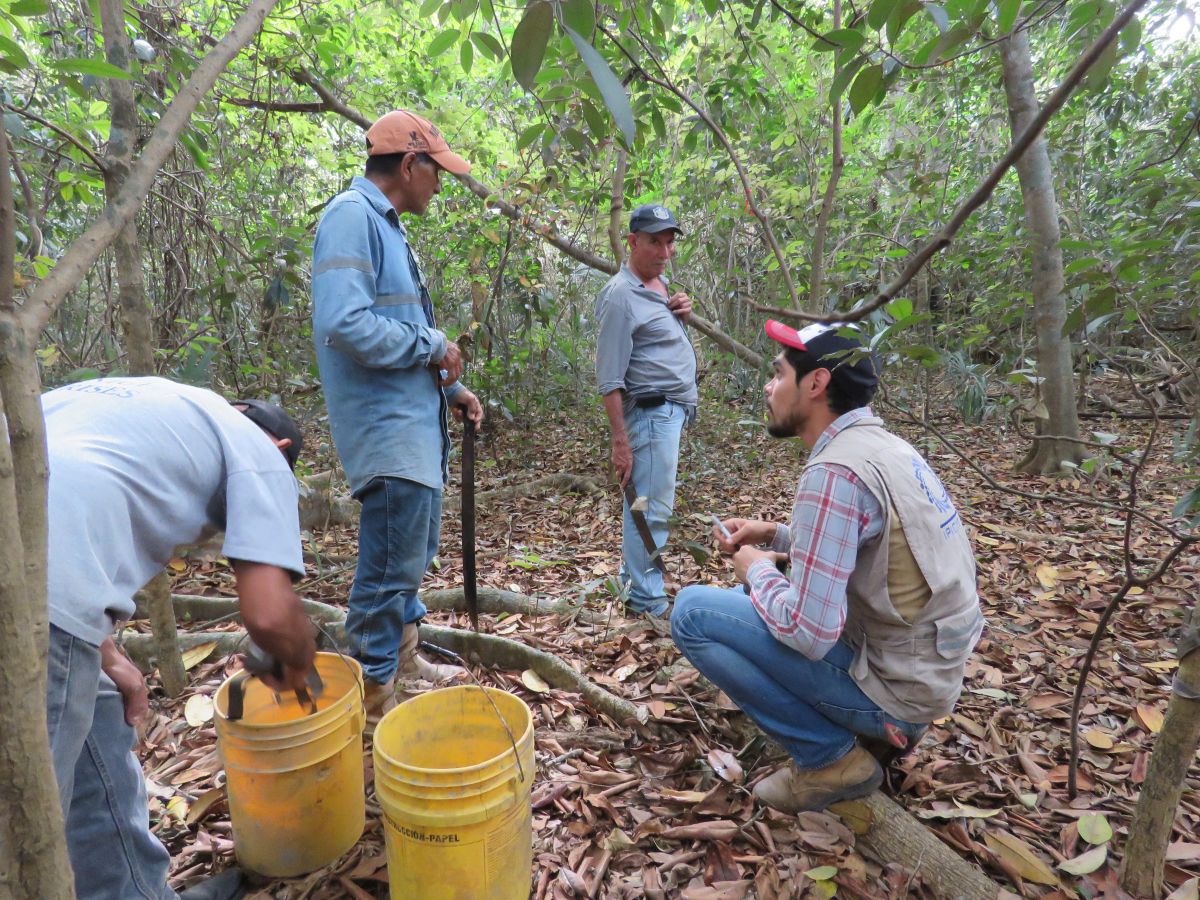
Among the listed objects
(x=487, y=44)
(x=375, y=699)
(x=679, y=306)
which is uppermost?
(x=487, y=44)

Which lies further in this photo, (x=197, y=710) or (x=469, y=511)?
(x=469, y=511)

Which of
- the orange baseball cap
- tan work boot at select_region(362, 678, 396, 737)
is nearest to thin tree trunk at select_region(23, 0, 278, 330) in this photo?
the orange baseball cap

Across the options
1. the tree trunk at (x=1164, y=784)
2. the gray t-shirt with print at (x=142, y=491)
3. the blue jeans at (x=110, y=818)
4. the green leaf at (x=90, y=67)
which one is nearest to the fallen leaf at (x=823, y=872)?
the tree trunk at (x=1164, y=784)

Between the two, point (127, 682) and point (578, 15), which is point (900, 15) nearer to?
point (578, 15)

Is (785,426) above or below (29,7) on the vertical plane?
below

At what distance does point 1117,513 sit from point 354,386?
14.0 ft

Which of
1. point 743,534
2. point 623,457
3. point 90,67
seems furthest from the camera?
point 623,457

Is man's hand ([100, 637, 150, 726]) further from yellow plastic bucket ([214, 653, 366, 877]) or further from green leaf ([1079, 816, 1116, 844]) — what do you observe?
green leaf ([1079, 816, 1116, 844])

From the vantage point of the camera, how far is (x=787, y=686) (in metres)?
1.91

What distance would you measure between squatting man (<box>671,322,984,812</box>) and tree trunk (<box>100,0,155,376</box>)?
1640 mm

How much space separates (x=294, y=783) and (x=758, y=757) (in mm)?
1385

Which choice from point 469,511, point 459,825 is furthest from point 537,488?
point 459,825

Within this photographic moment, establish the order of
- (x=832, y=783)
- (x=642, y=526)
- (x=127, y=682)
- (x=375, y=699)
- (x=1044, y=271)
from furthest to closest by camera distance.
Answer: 1. (x=1044, y=271)
2. (x=642, y=526)
3. (x=375, y=699)
4. (x=832, y=783)
5. (x=127, y=682)

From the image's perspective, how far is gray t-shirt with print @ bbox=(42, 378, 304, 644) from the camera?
118cm
